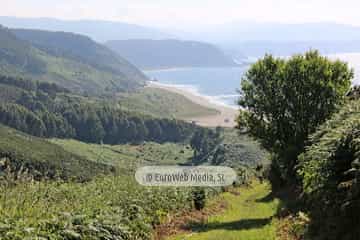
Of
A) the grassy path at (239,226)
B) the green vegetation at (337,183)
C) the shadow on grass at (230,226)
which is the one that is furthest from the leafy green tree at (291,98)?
the green vegetation at (337,183)

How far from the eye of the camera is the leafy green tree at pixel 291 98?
971 inches

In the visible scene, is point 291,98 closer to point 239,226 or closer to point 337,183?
point 239,226

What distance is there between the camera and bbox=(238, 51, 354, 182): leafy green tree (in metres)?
24.7

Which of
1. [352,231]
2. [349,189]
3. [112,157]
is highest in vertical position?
[349,189]

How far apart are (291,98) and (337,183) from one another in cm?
1451

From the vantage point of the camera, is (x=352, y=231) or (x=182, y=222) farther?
(x=182, y=222)

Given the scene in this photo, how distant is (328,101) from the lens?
24641 millimetres

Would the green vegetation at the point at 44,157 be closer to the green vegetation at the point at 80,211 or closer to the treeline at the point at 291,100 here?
the treeline at the point at 291,100

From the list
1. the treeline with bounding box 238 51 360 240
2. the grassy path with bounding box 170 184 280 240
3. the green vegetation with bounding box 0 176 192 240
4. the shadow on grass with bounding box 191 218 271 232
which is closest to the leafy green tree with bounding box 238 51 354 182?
the treeline with bounding box 238 51 360 240

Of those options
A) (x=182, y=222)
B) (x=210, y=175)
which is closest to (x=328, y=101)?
(x=210, y=175)

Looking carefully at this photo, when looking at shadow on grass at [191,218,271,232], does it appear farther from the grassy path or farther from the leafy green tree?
the leafy green tree

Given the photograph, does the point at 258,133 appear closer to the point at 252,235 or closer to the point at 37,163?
the point at 252,235

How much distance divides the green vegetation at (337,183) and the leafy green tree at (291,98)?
40.0ft

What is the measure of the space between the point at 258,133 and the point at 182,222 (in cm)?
901
